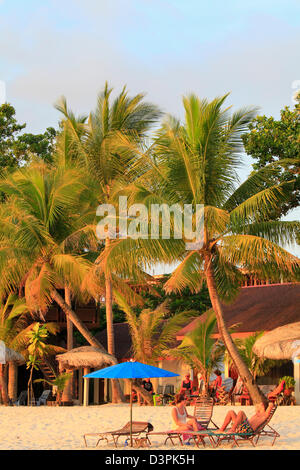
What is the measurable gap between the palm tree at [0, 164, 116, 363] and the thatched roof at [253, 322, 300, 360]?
207 inches

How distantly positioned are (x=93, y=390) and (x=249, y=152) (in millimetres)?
14580

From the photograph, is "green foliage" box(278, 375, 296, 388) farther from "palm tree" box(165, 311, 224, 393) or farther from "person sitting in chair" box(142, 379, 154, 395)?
"person sitting in chair" box(142, 379, 154, 395)

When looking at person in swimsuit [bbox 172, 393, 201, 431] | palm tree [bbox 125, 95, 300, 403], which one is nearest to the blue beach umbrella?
person in swimsuit [bbox 172, 393, 201, 431]

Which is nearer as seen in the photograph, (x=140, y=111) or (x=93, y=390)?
(x=140, y=111)

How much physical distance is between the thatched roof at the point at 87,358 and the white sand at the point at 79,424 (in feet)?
6.41

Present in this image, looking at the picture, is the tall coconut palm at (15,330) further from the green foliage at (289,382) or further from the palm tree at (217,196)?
the green foliage at (289,382)

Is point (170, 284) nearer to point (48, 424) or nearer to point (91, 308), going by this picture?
point (48, 424)

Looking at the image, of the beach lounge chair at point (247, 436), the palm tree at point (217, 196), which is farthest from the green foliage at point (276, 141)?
the beach lounge chair at point (247, 436)

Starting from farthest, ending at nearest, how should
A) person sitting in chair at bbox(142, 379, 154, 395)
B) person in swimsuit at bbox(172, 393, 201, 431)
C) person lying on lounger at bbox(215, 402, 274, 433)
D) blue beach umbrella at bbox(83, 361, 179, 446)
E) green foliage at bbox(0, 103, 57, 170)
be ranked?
green foliage at bbox(0, 103, 57, 170) → person sitting in chair at bbox(142, 379, 154, 395) → person in swimsuit at bbox(172, 393, 201, 431) → blue beach umbrella at bbox(83, 361, 179, 446) → person lying on lounger at bbox(215, 402, 274, 433)

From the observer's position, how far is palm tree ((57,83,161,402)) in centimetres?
2283

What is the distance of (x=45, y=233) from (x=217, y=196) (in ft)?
21.5

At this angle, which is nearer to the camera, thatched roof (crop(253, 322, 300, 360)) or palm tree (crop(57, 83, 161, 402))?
thatched roof (crop(253, 322, 300, 360))

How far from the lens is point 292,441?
1184 cm
